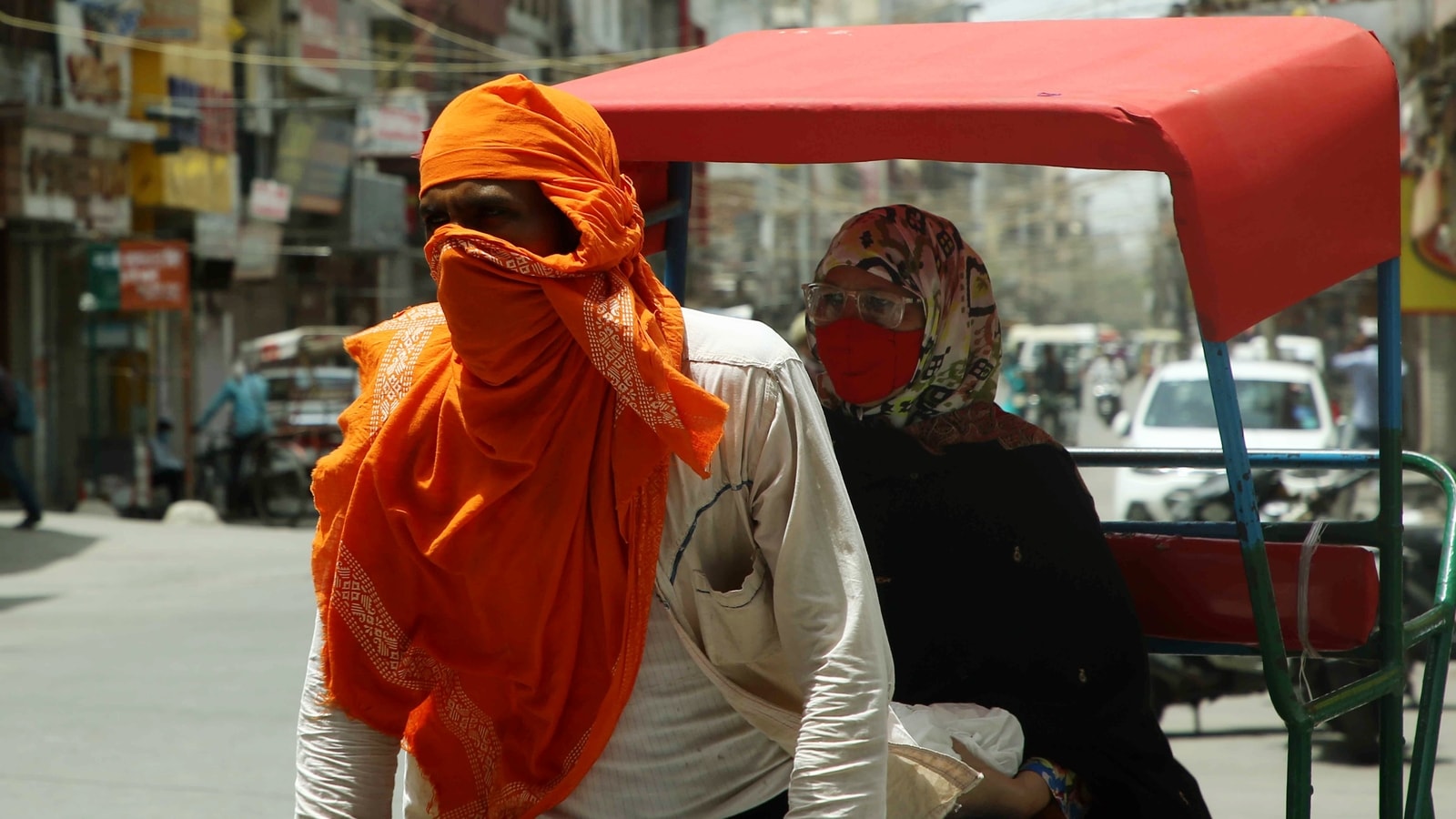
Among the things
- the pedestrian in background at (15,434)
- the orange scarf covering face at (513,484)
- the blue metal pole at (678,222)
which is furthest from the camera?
the pedestrian in background at (15,434)

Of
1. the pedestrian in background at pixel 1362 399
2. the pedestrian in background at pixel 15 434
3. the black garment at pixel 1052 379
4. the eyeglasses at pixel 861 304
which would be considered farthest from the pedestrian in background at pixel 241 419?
the black garment at pixel 1052 379

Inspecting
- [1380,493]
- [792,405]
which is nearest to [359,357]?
[792,405]

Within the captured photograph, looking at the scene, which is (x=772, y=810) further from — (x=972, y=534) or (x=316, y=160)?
(x=316, y=160)

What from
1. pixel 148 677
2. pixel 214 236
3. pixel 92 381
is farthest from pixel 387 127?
pixel 148 677

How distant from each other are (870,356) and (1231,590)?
0.92 m

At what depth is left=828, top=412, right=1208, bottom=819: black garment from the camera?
8.67ft

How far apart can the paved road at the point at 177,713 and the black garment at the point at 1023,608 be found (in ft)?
9.21

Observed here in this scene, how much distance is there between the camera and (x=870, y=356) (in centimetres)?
276

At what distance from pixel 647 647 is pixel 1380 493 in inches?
63.3

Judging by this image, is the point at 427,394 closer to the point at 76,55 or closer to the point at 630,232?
the point at 630,232

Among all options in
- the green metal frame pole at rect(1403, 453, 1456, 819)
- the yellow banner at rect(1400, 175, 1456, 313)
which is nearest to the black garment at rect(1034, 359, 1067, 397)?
the yellow banner at rect(1400, 175, 1456, 313)

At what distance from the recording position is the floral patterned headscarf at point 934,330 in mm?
2766

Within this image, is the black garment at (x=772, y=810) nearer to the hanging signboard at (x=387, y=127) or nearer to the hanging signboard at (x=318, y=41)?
the hanging signboard at (x=387, y=127)

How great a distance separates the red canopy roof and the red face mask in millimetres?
367
